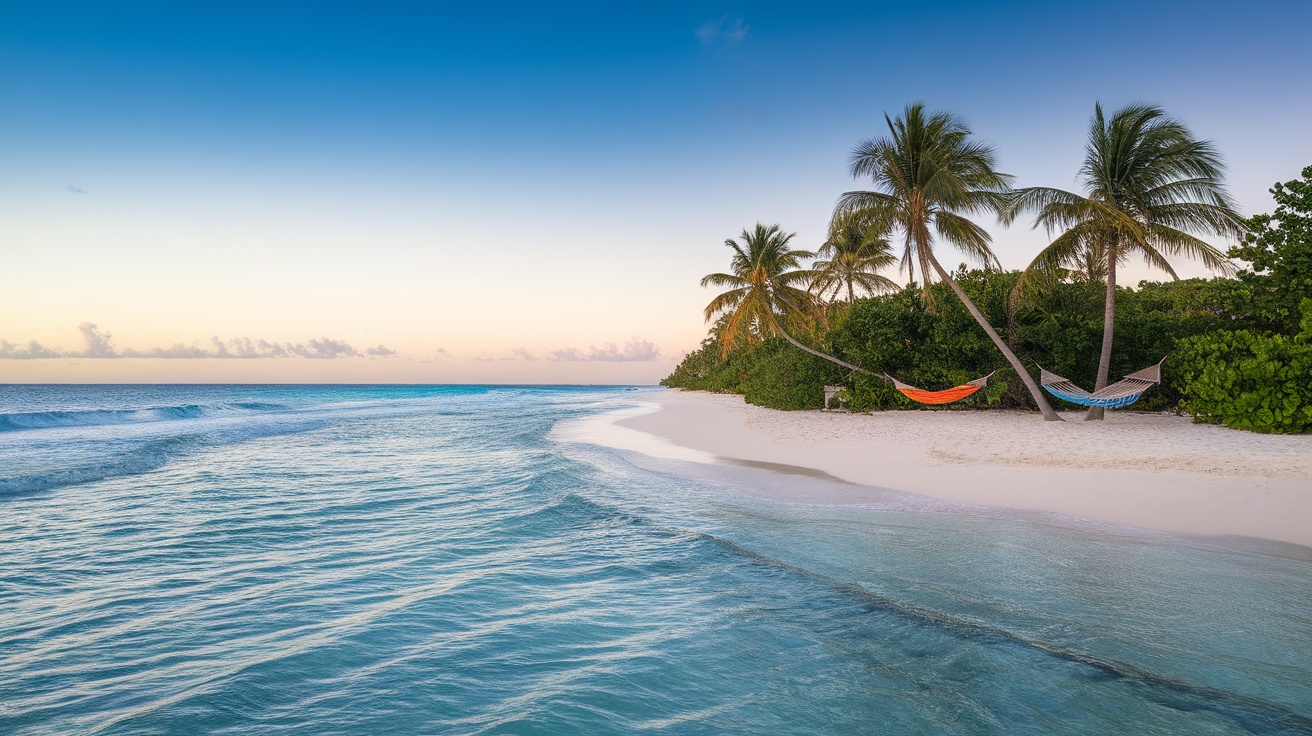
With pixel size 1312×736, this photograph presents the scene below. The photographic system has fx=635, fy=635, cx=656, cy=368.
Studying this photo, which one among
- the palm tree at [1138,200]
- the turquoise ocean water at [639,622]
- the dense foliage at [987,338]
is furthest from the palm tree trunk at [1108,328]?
the turquoise ocean water at [639,622]

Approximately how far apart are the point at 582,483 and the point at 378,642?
5439 mm

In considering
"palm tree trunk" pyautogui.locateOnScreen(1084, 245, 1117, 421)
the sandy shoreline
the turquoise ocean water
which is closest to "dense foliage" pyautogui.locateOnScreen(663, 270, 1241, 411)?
the sandy shoreline

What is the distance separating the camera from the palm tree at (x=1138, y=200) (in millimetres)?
11219

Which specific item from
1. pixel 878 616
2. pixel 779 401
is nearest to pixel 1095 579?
pixel 878 616

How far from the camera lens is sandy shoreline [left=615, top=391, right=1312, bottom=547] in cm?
588

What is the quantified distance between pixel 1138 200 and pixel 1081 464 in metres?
6.75

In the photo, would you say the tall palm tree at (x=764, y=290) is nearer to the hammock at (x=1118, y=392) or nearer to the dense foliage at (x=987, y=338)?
the dense foliage at (x=987, y=338)

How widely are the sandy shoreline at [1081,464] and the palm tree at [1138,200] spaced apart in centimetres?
292

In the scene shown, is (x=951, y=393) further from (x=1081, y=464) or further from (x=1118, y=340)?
(x=1081, y=464)

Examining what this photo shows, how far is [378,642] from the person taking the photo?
11.8 ft

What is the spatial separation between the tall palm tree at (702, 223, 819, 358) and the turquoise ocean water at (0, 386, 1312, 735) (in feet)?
46.7

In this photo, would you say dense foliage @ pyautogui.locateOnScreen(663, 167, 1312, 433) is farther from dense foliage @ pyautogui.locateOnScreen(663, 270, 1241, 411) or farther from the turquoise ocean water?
the turquoise ocean water

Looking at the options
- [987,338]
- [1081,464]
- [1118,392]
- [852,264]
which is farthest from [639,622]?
[852,264]

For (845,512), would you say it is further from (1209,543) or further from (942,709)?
(942,709)
